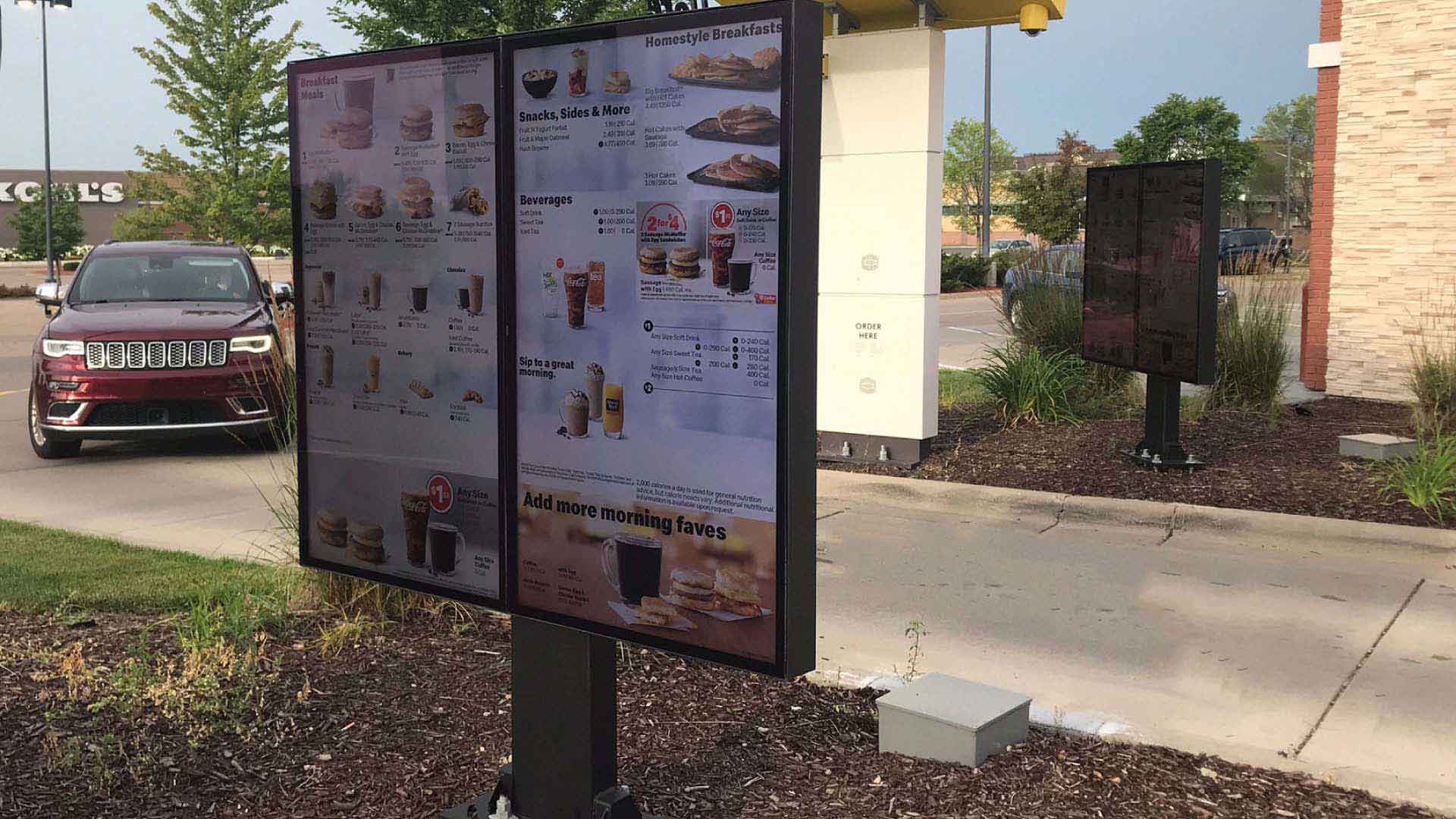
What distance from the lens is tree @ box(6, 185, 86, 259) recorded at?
2527 inches

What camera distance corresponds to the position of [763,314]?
294 cm

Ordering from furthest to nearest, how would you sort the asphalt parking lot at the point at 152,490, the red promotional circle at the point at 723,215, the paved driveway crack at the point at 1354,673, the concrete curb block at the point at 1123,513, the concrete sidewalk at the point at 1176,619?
the asphalt parking lot at the point at 152,490, the concrete curb block at the point at 1123,513, the concrete sidewalk at the point at 1176,619, the paved driveway crack at the point at 1354,673, the red promotional circle at the point at 723,215

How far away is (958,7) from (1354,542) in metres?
4.93

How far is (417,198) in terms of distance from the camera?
3.62m

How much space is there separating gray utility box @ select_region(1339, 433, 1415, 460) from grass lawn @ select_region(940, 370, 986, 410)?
3.27 m

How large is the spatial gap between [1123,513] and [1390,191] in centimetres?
663

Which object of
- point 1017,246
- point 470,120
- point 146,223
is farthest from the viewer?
point 146,223

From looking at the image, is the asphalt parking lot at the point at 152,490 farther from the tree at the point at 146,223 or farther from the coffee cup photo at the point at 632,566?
the tree at the point at 146,223

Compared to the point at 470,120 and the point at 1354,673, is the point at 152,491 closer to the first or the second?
the point at 470,120

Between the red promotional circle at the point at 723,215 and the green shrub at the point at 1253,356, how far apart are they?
9.92m

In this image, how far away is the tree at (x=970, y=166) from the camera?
9150 cm

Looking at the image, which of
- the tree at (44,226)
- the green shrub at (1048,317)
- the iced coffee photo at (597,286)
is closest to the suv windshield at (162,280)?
the green shrub at (1048,317)

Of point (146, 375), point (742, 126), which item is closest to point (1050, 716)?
point (742, 126)

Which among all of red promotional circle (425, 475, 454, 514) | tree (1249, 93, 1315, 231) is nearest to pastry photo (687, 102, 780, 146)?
red promotional circle (425, 475, 454, 514)
